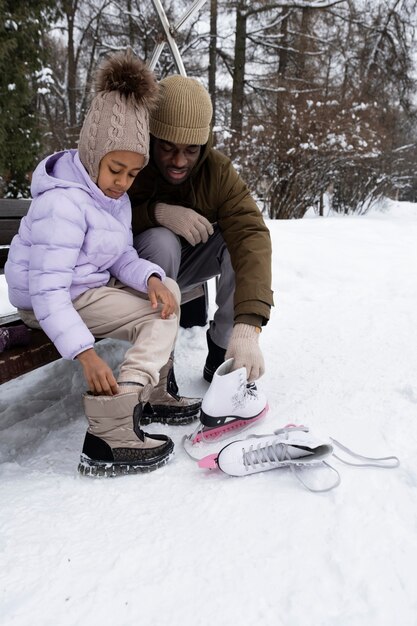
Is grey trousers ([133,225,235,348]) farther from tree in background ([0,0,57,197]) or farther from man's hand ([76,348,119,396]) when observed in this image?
tree in background ([0,0,57,197])

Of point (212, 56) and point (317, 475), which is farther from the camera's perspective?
point (212, 56)

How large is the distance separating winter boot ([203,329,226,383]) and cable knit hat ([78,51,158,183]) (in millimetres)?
876

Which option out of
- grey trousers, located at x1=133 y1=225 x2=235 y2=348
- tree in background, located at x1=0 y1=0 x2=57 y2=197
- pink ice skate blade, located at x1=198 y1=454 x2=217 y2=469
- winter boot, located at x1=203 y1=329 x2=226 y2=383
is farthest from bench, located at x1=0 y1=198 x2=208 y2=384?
tree in background, located at x1=0 y1=0 x2=57 y2=197

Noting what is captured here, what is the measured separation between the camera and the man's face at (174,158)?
5.93 ft

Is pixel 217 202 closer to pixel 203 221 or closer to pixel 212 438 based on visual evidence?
pixel 203 221

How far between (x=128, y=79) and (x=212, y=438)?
46.2 inches

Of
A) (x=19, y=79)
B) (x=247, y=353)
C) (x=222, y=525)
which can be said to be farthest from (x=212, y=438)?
(x=19, y=79)

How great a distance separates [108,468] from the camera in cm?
145

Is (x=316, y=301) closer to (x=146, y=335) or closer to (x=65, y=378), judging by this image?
(x=65, y=378)

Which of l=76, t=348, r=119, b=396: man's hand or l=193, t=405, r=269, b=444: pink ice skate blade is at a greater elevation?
l=76, t=348, r=119, b=396: man's hand

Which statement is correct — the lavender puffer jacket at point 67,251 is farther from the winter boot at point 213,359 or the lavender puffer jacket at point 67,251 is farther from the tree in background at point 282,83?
the tree in background at point 282,83

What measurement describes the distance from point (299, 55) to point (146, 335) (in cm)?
1221

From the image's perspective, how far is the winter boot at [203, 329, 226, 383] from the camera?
2.12m

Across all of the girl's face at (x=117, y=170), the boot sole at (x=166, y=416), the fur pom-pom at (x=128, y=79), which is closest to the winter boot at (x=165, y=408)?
the boot sole at (x=166, y=416)
